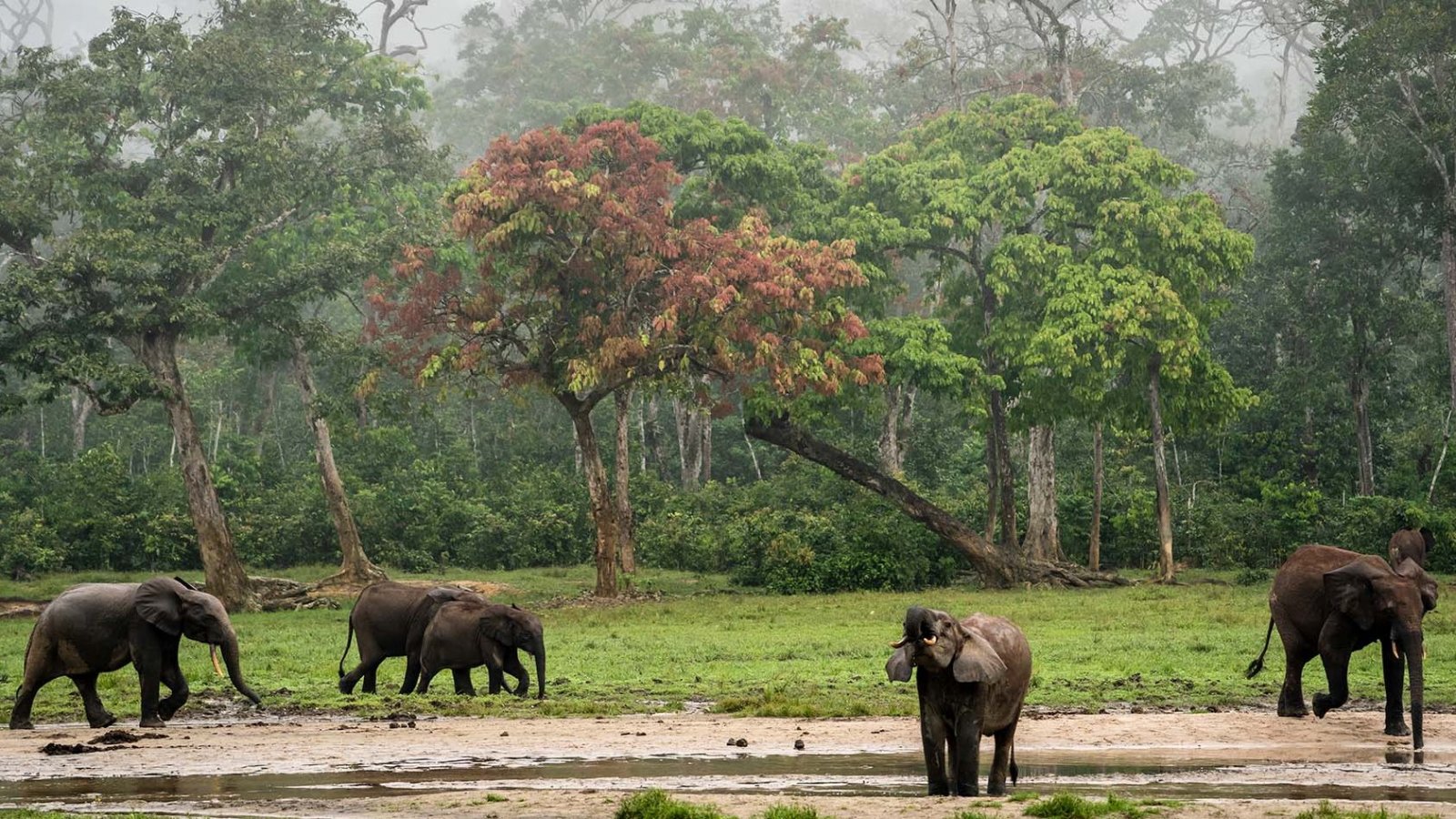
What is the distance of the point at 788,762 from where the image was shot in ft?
42.4

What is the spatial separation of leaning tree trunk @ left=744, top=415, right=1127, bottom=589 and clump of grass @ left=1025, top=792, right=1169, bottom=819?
76.9 feet

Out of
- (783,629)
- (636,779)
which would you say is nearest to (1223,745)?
(636,779)

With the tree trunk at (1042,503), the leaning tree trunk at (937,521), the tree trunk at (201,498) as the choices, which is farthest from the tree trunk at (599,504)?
the tree trunk at (1042,503)

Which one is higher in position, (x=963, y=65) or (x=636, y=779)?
(x=963, y=65)

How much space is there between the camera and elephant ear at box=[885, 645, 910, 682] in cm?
957

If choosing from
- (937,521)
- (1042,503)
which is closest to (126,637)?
(937,521)

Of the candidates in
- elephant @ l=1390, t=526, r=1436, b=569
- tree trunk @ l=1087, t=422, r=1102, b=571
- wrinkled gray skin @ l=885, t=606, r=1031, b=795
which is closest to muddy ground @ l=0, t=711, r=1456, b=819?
wrinkled gray skin @ l=885, t=606, r=1031, b=795

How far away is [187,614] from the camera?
15.5m

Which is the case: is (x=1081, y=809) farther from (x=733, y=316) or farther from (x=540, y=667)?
(x=733, y=316)

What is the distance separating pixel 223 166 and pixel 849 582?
15.6m

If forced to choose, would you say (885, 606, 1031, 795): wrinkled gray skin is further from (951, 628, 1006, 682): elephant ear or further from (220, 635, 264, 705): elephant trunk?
(220, 635, 264, 705): elephant trunk

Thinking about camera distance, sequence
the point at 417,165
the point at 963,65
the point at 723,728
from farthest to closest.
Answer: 1. the point at 963,65
2. the point at 417,165
3. the point at 723,728

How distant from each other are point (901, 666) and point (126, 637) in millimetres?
9121

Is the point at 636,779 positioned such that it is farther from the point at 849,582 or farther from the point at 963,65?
the point at 963,65
